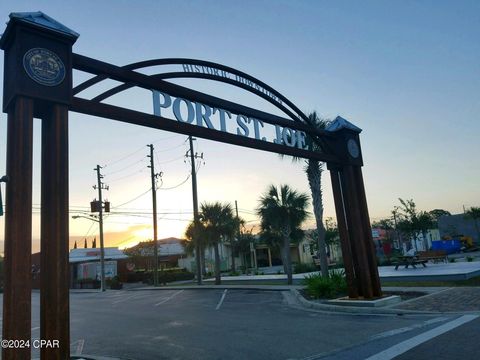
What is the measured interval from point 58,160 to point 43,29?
2.04m

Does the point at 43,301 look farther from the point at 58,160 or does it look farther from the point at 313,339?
the point at 313,339

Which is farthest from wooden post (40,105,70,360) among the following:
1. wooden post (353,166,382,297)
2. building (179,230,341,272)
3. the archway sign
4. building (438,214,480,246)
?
building (438,214,480,246)

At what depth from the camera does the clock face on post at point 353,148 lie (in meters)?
13.1

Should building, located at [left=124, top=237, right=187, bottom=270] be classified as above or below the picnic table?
above

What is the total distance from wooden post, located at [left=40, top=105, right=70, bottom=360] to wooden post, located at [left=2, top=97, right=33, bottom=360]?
0.44m

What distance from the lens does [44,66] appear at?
649 centimetres

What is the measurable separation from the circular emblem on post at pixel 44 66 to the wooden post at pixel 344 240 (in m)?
8.64

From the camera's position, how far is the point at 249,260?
60781 millimetres

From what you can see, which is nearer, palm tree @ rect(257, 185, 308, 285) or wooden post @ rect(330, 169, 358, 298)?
wooden post @ rect(330, 169, 358, 298)

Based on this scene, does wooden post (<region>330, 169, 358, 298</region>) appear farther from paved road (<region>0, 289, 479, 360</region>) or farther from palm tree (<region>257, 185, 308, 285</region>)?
palm tree (<region>257, 185, 308, 285</region>)

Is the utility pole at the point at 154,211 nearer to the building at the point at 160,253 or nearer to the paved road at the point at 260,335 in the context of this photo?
the building at the point at 160,253

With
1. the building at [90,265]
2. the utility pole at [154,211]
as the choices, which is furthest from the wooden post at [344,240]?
the building at [90,265]

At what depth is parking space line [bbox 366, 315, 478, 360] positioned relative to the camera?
674cm

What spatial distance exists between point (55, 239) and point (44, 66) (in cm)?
266
